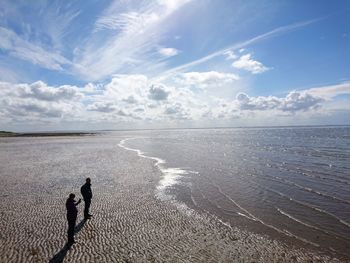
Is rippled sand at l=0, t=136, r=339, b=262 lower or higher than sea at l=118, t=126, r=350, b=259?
higher

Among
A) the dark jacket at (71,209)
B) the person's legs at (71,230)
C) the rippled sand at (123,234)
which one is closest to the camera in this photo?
the rippled sand at (123,234)

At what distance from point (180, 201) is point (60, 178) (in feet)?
47.3

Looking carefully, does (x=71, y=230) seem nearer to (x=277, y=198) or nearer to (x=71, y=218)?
(x=71, y=218)

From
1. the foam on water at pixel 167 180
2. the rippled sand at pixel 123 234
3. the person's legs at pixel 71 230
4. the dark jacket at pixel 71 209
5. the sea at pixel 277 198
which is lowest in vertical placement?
the sea at pixel 277 198

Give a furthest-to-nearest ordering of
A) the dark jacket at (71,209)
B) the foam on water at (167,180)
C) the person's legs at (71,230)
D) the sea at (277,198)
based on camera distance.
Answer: the foam on water at (167,180), the sea at (277,198), the dark jacket at (71,209), the person's legs at (71,230)

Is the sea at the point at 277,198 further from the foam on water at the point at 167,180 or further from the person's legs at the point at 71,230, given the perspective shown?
the person's legs at the point at 71,230

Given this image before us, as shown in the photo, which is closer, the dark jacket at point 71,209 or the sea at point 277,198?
the dark jacket at point 71,209

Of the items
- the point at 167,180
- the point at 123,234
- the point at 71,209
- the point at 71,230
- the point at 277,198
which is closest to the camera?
the point at 71,230

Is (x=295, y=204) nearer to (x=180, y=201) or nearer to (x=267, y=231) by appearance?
(x=267, y=231)

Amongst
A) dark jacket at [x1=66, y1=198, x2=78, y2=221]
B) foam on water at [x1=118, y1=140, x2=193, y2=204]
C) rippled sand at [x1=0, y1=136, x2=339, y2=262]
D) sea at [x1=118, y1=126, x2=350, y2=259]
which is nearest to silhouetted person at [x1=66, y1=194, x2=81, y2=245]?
dark jacket at [x1=66, y1=198, x2=78, y2=221]

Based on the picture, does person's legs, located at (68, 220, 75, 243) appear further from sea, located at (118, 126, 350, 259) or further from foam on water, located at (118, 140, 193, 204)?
sea, located at (118, 126, 350, 259)

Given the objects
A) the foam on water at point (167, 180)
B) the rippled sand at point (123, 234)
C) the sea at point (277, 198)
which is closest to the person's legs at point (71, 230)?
the rippled sand at point (123, 234)

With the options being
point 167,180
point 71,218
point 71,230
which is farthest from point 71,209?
point 167,180

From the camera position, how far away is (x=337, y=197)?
2175 cm
